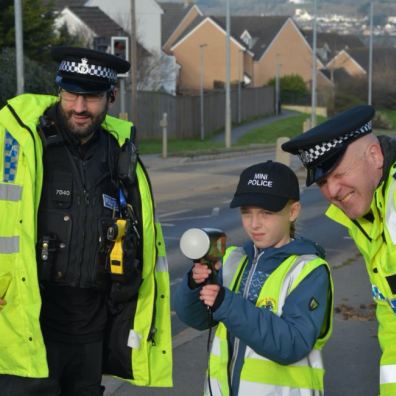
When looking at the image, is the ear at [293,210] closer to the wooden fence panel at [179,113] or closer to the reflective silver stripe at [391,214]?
the reflective silver stripe at [391,214]

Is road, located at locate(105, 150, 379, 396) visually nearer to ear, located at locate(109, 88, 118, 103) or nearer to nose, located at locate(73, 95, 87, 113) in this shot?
ear, located at locate(109, 88, 118, 103)

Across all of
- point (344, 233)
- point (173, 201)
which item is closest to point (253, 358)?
point (344, 233)

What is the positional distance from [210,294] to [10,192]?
111cm

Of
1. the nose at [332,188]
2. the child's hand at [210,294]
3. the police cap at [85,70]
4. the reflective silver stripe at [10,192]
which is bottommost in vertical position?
the child's hand at [210,294]

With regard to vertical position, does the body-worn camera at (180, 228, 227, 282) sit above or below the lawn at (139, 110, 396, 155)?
above

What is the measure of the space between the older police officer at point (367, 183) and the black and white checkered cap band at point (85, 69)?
1283mm

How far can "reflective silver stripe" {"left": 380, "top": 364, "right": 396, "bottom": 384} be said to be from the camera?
10.9 feet

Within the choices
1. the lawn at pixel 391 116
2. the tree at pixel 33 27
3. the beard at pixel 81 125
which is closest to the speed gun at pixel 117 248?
the beard at pixel 81 125

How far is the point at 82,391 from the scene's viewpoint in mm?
4434

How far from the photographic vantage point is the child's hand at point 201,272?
337cm

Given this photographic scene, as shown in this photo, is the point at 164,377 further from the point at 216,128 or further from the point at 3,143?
the point at 216,128

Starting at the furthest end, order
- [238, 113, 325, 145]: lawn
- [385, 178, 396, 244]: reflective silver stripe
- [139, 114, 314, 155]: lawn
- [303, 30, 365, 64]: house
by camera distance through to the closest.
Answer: [303, 30, 365, 64]: house, [238, 113, 325, 145]: lawn, [139, 114, 314, 155]: lawn, [385, 178, 396, 244]: reflective silver stripe

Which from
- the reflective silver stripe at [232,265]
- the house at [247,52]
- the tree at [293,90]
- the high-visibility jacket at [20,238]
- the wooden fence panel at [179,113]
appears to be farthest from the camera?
the house at [247,52]

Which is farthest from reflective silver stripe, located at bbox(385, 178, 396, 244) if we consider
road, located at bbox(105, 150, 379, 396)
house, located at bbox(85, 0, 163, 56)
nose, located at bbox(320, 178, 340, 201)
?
house, located at bbox(85, 0, 163, 56)
